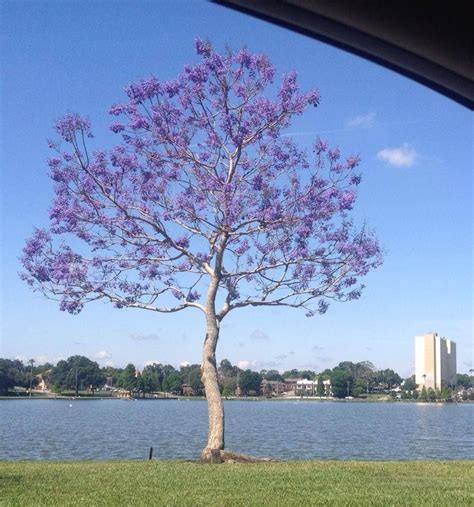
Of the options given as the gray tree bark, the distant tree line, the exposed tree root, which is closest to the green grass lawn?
the exposed tree root

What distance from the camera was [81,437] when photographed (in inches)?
1188

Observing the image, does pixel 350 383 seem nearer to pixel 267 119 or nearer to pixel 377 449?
pixel 377 449

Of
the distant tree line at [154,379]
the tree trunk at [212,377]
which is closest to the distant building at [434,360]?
the distant tree line at [154,379]

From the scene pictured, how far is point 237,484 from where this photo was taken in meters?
12.5

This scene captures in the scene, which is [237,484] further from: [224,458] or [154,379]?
[154,379]

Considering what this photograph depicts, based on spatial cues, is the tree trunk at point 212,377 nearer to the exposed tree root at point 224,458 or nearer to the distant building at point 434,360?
the exposed tree root at point 224,458

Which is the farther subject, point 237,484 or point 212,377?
point 212,377

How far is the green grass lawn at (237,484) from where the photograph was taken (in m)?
10.6

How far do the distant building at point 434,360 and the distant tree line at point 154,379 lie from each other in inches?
233

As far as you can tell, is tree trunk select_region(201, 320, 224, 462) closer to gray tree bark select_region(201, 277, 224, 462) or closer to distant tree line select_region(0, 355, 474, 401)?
gray tree bark select_region(201, 277, 224, 462)

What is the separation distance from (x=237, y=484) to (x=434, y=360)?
3572 inches

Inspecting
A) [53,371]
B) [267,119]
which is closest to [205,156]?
[267,119]

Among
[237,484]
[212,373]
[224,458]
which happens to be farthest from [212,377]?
[237,484]

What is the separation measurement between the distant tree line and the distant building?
592 cm
